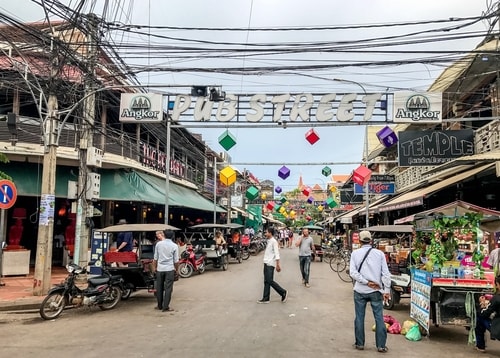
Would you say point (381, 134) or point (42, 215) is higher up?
point (381, 134)

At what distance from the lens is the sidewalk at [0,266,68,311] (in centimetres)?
1049

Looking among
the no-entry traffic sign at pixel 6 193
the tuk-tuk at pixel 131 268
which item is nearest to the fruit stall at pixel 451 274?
the tuk-tuk at pixel 131 268

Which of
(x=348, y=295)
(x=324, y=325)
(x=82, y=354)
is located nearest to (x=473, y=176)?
(x=348, y=295)

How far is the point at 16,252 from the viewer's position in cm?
1552

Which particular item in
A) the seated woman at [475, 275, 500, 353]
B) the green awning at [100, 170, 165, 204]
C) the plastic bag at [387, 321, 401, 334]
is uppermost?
the green awning at [100, 170, 165, 204]

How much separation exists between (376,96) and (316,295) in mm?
6234

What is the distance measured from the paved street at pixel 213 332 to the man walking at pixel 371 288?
0.23 metres

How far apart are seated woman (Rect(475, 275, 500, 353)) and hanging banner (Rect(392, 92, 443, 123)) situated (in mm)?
7604

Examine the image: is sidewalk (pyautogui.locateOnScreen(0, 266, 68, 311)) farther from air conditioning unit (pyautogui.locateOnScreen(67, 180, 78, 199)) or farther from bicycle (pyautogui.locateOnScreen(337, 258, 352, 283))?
→ bicycle (pyautogui.locateOnScreen(337, 258, 352, 283))

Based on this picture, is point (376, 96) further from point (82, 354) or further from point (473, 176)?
point (82, 354)

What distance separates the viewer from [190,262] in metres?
17.8

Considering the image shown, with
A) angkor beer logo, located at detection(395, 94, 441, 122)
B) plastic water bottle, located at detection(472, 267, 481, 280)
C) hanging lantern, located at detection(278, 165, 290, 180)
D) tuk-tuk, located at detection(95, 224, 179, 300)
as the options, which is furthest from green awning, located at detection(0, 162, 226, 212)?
plastic water bottle, located at detection(472, 267, 481, 280)

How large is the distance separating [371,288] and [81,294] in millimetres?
6496

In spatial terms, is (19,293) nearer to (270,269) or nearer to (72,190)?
(72,190)
